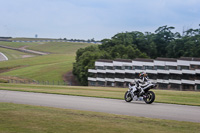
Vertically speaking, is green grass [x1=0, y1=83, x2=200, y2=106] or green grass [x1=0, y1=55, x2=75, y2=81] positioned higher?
green grass [x1=0, y1=55, x2=75, y2=81]

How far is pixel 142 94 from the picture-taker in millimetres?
24234

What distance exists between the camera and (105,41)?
14950 cm

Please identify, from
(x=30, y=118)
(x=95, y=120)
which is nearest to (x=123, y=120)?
(x=95, y=120)

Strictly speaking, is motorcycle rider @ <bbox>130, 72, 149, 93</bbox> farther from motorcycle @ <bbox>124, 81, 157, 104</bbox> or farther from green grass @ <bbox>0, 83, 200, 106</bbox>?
green grass @ <bbox>0, 83, 200, 106</bbox>

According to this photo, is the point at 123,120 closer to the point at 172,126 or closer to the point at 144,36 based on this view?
the point at 172,126

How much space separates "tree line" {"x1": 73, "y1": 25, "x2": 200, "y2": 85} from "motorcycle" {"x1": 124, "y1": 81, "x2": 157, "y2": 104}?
273 feet

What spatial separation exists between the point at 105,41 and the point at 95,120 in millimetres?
135005

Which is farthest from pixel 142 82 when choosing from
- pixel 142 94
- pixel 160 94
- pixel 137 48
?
pixel 137 48

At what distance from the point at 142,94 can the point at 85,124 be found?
1088cm

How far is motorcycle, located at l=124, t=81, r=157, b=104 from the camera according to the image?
23484 mm

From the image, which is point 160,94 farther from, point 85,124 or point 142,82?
point 85,124

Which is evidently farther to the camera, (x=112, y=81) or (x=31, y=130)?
(x=112, y=81)

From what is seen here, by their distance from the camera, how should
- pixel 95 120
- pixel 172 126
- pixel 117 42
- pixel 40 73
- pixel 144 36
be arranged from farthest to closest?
pixel 144 36 → pixel 117 42 → pixel 40 73 → pixel 95 120 → pixel 172 126

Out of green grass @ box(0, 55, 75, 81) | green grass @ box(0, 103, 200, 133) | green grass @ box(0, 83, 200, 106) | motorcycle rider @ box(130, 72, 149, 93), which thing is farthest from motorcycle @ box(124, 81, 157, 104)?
green grass @ box(0, 55, 75, 81)
